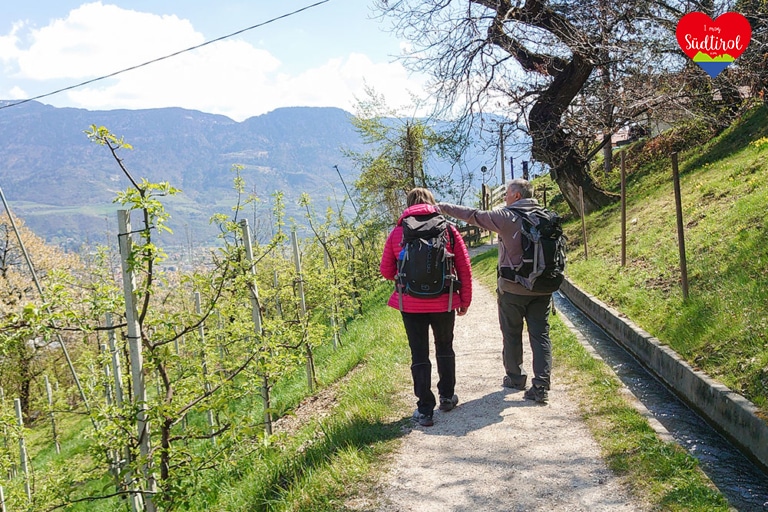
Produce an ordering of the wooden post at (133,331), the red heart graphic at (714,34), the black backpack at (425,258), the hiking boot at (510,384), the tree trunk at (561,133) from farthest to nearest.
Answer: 1. the tree trunk at (561,133)
2. the red heart graphic at (714,34)
3. the hiking boot at (510,384)
4. the black backpack at (425,258)
5. the wooden post at (133,331)

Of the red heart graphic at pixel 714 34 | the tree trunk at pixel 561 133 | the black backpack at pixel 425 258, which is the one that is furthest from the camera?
the tree trunk at pixel 561 133

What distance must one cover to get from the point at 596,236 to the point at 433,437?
33.4 ft

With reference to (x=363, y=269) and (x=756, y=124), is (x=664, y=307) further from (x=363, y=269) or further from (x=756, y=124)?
(x=363, y=269)

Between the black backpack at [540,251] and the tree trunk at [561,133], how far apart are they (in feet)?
31.5

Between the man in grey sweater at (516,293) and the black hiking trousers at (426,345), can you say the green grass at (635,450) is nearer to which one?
the man in grey sweater at (516,293)

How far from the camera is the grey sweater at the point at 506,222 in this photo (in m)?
4.90

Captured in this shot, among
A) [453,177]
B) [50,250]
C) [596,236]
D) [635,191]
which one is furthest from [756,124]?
[50,250]

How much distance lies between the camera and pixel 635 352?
22.5 feet

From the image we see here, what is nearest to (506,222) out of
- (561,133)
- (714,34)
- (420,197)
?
(420,197)

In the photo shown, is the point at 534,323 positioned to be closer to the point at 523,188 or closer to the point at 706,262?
the point at 523,188

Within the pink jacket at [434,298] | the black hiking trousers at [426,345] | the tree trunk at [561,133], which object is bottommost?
the black hiking trousers at [426,345]

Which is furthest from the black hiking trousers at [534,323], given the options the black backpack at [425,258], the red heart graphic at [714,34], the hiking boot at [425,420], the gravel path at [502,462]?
the red heart graphic at [714,34]

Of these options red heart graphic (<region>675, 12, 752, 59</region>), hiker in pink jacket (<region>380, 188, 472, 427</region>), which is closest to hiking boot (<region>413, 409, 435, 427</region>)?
hiker in pink jacket (<region>380, 188, 472, 427</region>)

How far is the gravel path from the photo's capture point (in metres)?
3.57
